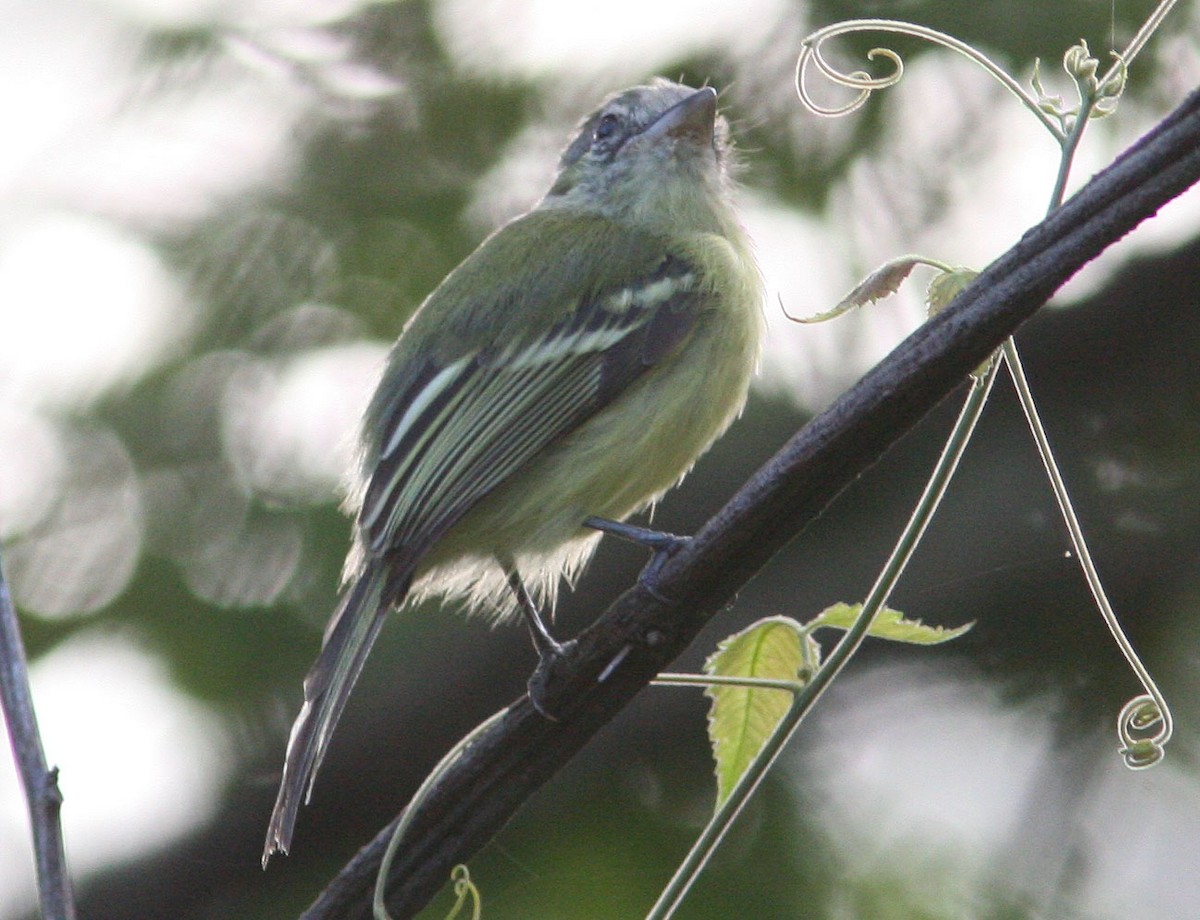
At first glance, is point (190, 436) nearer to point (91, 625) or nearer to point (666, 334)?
point (91, 625)

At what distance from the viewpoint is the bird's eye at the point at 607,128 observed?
4023 mm

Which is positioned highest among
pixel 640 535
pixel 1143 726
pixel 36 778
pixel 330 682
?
pixel 1143 726

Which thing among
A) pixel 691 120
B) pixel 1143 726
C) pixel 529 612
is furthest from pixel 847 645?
pixel 691 120

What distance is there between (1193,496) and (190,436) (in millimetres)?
2096

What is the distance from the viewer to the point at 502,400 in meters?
3.14

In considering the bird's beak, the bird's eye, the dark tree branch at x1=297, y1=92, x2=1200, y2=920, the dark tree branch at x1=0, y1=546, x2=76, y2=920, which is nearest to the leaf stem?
the dark tree branch at x1=297, y1=92, x2=1200, y2=920

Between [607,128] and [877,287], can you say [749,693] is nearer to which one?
[877,287]

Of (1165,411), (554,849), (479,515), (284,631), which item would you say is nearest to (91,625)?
(284,631)

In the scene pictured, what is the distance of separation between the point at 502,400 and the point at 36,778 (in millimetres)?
1655

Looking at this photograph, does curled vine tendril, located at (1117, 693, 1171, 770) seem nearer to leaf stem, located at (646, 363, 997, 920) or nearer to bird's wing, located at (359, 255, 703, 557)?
leaf stem, located at (646, 363, 997, 920)

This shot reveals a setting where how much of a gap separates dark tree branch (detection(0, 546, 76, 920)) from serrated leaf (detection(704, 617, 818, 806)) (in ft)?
2.32

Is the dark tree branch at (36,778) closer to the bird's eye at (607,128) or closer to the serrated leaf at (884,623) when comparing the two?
the serrated leaf at (884,623)

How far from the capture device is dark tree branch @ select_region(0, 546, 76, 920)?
1520 mm

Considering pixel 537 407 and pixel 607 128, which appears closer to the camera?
pixel 537 407
